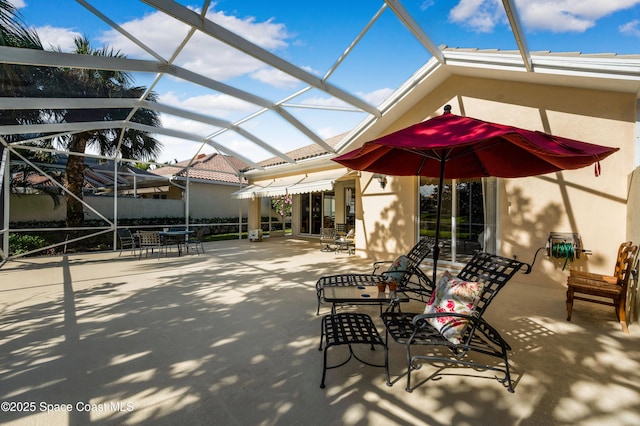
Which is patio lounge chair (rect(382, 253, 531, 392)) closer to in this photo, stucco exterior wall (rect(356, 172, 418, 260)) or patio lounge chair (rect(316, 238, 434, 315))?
patio lounge chair (rect(316, 238, 434, 315))

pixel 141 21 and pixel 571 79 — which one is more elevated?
pixel 141 21

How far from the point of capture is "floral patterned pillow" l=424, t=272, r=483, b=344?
4098mm

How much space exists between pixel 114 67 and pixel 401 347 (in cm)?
926

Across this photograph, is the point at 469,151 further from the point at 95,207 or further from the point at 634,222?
the point at 95,207

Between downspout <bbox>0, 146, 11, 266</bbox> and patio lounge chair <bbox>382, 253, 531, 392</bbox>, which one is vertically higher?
downspout <bbox>0, 146, 11, 266</bbox>

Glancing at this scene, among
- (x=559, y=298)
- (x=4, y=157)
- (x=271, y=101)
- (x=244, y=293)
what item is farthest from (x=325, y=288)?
(x=4, y=157)

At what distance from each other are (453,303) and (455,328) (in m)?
0.42

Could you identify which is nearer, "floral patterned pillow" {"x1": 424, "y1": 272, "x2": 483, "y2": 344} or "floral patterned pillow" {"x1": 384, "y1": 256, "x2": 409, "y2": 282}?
"floral patterned pillow" {"x1": 424, "y1": 272, "x2": 483, "y2": 344}

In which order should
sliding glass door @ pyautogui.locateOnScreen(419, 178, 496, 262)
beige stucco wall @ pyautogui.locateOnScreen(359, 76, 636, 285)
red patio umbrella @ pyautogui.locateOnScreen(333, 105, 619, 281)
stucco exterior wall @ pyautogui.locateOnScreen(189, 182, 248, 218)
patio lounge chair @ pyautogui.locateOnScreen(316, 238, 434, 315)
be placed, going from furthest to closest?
stucco exterior wall @ pyautogui.locateOnScreen(189, 182, 248, 218) < sliding glass door @ pyautogui.locateOnScreen(419, 178, 496, 262) < beige stucco wall @ pyautogui.locateOnScreen(359, 76, 636, 285) < patio lounge chair @ pyautogui.locateOnScreen(316, 238, 434, 315) < red patio umbrella @ pyautogui.locateOnScreen(333, 105, 619, 281)

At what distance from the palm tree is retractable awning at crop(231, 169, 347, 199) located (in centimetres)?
655

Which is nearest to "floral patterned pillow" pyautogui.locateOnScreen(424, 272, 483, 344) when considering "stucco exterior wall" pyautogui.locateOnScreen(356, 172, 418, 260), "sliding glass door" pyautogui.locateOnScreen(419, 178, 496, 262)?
"sliding glass door" pyautogui.locateOnScreen(419, 178, 496, 262)

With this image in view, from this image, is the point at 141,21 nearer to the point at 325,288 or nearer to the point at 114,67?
the point at 114,67

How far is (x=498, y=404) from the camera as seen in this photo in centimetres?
357

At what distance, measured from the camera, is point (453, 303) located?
174 inches
